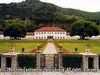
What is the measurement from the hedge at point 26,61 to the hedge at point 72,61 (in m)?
2.67

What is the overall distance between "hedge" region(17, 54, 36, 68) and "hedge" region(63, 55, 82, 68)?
267 cm

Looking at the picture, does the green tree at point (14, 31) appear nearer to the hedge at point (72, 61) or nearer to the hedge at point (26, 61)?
the hedge at point (26, 61)

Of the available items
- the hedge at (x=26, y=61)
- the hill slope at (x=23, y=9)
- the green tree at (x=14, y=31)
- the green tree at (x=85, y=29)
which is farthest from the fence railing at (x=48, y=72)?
the hill slope at (x=23, y=9)

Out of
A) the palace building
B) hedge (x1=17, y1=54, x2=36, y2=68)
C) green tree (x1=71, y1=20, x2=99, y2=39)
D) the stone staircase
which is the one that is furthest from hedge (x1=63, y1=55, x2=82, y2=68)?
the palace building

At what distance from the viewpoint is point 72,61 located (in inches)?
1515

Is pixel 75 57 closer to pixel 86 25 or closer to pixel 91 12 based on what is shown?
pixel 86 25

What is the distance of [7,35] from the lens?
291 ft

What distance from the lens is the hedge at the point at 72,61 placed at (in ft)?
120

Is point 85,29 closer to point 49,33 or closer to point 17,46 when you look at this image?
point 49,33

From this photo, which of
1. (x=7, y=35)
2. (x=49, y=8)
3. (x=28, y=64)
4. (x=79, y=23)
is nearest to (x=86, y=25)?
(x=79, y=23)

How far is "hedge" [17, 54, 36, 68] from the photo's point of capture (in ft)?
118

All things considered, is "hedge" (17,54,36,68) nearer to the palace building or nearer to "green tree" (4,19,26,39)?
"green tree" (4,19,26,39)

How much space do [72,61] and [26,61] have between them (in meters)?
3.90

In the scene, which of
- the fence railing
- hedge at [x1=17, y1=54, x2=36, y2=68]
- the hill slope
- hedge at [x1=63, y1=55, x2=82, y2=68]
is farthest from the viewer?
the hill slope
